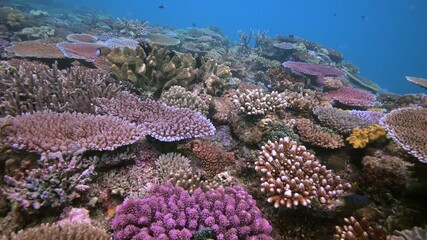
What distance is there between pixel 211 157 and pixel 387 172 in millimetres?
2928

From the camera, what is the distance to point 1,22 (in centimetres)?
1328

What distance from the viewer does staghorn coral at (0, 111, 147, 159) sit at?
142 inches

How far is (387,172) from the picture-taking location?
155 inches

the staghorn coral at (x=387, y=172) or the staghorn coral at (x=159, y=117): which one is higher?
the staghorn coral at (x=387, y=172)

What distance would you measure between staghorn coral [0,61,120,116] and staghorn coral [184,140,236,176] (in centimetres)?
235

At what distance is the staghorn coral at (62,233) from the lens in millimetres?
2686

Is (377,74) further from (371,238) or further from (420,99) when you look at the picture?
(371,238)

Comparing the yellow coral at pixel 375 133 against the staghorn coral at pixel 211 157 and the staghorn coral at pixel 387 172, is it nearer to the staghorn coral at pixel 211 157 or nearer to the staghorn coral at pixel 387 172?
the staghorn coral at pixel 387 172

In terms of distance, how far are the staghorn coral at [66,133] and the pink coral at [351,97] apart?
20.8ft

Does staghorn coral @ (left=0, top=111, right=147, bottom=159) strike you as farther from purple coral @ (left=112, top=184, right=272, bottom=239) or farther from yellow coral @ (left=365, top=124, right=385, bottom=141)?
yellow coral @ (left=365, top=124, right=385, bottom=141)

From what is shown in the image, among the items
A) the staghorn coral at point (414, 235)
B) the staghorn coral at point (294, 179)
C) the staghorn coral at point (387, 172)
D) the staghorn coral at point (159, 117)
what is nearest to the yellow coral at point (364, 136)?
the staghorn coral at point (387, 172)

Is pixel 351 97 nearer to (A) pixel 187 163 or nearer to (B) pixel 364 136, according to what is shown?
(B) pixel 364 136

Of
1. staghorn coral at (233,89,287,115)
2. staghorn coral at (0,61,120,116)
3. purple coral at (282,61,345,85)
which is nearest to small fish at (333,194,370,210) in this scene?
staghorn coral at (233,89,287,115)

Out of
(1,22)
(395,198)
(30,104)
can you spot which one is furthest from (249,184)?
(1,22)
